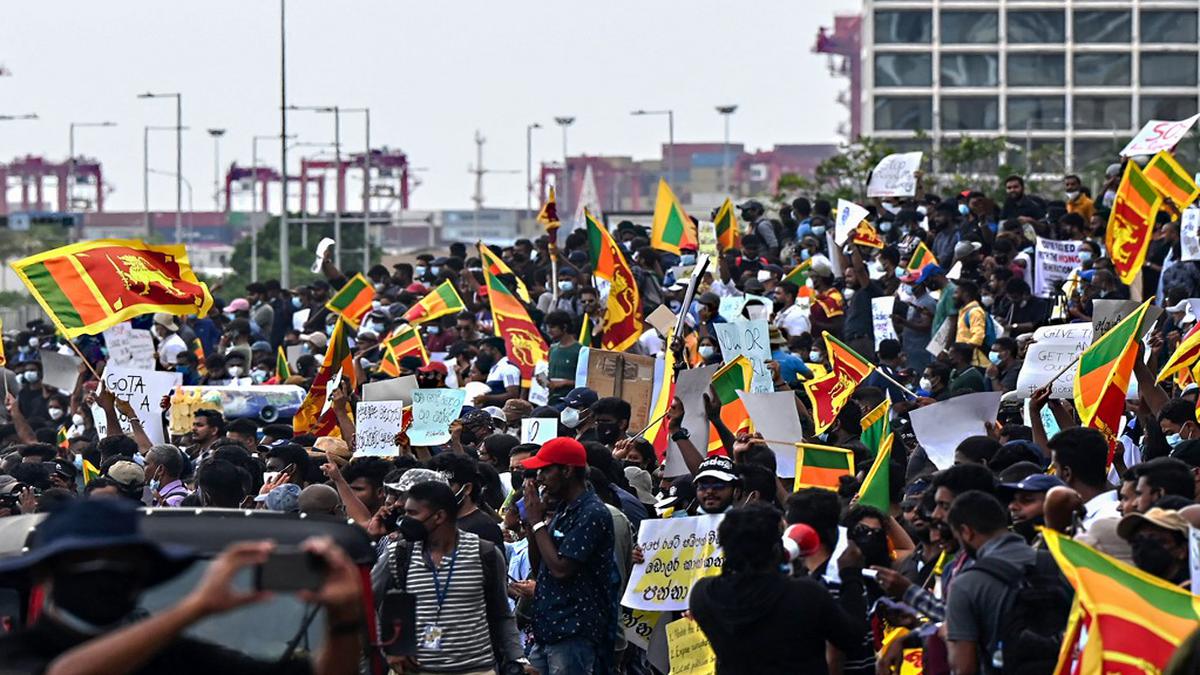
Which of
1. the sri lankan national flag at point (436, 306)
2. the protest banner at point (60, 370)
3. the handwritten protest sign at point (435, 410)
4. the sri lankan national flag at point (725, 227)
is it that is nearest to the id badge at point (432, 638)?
the handwritten protest sign at point (435, 410)

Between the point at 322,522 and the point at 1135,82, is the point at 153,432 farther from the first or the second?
the point at 1135,82

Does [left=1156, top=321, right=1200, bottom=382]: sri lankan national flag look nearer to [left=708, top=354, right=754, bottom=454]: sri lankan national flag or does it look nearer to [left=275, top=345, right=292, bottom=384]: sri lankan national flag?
[left=708, top=354, right=754, bottom=454]: sri lankan national flag

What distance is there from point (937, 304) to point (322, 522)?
1237 cm

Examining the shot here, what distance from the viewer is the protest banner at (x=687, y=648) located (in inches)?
409

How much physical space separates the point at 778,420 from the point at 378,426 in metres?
2.50

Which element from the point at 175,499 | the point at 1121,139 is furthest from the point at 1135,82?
the point at 175,499

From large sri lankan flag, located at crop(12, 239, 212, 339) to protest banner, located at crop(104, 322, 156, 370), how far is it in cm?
209

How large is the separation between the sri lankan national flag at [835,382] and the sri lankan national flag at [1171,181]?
433 centimetres

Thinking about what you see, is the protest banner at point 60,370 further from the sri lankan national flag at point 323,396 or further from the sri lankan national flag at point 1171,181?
the sri lankan national flag at point 1171,181

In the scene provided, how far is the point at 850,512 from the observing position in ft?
32.1

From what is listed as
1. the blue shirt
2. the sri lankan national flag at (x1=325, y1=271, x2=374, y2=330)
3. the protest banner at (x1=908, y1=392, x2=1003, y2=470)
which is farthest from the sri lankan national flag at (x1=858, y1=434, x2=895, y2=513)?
the sri lankan national flag at (x1=325, y1=271, x2=374, y2=330)

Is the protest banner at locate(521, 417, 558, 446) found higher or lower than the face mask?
lower

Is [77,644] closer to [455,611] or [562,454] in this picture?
[455,611]

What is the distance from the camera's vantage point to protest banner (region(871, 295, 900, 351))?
19.6 m
